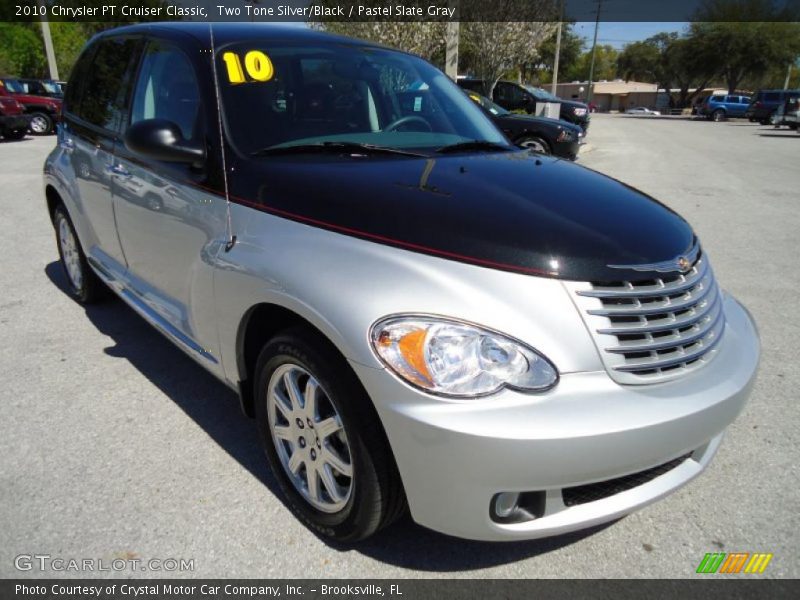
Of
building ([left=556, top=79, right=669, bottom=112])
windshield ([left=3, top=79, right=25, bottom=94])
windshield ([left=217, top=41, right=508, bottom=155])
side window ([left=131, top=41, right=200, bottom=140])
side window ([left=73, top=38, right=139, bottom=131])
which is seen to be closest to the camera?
windshield ([left=217, top=41, right=508, bottom=155])

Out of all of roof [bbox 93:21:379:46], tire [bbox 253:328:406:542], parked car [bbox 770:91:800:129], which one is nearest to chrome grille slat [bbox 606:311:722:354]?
tire [bbox 253:328:406:542]

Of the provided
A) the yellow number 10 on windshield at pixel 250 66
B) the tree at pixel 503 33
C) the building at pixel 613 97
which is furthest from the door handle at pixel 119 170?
the building at pixel 613 97

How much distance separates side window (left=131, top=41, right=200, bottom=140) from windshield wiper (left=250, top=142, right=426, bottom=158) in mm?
358

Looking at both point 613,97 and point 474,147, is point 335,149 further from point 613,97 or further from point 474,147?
point 613,97

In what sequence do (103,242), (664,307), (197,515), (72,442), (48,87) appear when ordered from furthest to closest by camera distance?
(48,87)
(103,242)
(72,442)
(197,515)
(664,307)

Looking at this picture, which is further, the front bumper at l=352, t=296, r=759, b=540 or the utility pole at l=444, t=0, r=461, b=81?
the utility pole at l=444, t=0, r=461, b=81

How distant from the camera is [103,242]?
3666 mm

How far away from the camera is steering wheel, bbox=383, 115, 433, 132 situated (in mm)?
2926

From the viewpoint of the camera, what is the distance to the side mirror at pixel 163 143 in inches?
91.5

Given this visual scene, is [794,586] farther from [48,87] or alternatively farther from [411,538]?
[48,87]

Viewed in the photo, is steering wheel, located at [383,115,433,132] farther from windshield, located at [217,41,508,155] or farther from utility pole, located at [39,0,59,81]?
utility pole, located at [39,0,59,81]

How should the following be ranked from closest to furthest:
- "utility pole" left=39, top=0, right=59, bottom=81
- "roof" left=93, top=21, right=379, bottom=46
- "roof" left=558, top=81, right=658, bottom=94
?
"roof" left=93, top=21, right=379, bottom=46
"utility pole" left=39, top=0, right=59, bottom=81
"roof" left=558, top=81, right=658, bottom=94

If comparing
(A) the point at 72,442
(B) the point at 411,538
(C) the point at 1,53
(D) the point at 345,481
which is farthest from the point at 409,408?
(C) the point at 1,53

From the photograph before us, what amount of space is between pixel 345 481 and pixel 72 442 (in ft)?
4.98
